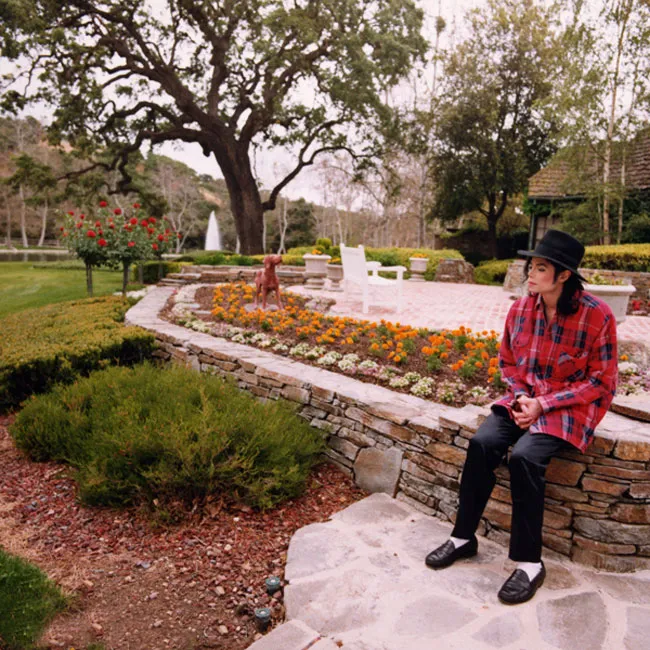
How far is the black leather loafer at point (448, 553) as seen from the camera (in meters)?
2.09

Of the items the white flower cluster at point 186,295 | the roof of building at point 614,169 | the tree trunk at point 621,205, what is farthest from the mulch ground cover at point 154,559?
the roof of building at point 614,169

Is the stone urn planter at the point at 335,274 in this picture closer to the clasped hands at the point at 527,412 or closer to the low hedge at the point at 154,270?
the low hedge at the point at 154,270

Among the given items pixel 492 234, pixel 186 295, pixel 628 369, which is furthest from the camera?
pixel 492 234

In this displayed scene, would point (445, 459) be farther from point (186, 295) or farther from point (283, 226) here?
point (283, 226)

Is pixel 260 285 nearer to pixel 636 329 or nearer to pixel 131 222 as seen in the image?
pixel 131 222

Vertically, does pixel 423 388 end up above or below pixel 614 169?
below

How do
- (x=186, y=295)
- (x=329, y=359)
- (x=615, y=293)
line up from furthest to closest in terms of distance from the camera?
(x=186, y=295) < (x=615, y=293) < (x=329, y=359)

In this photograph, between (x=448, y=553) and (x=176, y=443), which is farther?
(x=176, y=443)

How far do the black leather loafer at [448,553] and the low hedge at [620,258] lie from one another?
329 inches

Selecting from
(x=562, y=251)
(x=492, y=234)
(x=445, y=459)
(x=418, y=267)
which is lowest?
(x=445, y=459)

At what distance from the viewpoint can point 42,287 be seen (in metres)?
11.1

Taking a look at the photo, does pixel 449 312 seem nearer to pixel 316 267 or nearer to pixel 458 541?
pixel 316 267

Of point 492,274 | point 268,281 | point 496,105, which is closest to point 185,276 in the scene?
point 268,281

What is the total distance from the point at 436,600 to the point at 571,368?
112 cm
